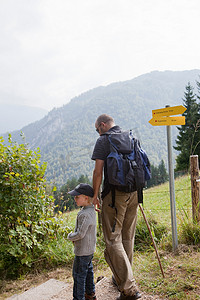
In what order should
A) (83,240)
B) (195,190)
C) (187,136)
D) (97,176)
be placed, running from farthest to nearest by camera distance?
(187,136) → (195,190) → (97,176) → (83,240)

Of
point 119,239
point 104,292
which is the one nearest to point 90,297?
point 104,292

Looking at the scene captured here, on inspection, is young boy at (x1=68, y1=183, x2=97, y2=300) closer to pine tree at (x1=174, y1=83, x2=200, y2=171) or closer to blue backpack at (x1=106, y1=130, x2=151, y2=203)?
blue backpack at (x1=106, y1=130, x2=151, y2=203)

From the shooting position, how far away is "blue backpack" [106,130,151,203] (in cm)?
254

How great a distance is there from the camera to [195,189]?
3.95m

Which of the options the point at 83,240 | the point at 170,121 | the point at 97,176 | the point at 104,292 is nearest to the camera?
the point at 83,240

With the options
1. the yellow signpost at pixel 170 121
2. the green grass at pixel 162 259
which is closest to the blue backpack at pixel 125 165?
the yellow signpost at pixel 170 121

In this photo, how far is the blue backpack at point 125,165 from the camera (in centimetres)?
254

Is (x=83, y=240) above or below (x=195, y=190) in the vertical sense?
below

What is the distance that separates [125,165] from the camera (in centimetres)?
260

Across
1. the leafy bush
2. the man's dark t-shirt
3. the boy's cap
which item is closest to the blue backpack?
the man's dark t-shirt

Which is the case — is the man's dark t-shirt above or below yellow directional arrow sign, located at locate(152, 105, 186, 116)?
below

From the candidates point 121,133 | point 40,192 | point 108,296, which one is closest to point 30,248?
point 40,192

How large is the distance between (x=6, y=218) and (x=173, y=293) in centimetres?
260

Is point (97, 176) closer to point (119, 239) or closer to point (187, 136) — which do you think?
point (119, 239)
